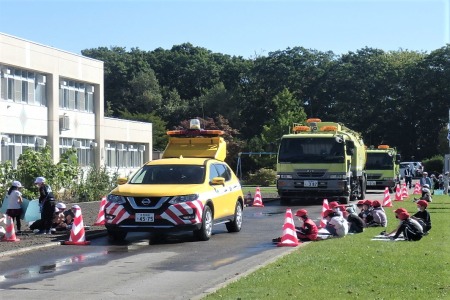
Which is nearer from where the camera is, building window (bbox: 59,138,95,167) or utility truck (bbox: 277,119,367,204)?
utility truck (bbox: 277,119,367,204)

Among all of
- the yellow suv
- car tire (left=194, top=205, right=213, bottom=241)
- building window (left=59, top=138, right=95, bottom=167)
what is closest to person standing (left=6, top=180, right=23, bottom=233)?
the yellow suv

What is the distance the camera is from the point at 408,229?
1706cm

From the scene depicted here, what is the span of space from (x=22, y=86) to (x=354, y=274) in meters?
32.6

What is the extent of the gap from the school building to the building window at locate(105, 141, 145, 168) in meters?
0.07

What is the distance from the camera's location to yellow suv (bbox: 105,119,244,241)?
1798 centimetres

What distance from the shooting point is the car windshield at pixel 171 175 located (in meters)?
19.3

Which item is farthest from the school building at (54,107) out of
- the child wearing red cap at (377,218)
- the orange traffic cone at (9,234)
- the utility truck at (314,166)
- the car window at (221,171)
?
the child wearing red cap at (377,218)

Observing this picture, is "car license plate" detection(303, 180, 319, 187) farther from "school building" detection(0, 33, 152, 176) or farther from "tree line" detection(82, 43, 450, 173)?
"tree line" detection(82, 43, 450, 173)

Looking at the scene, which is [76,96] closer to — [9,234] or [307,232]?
[9,234]

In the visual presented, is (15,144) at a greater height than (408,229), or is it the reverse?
(15,144)

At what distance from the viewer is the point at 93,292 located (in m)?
11.4

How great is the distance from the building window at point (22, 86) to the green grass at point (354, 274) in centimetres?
2691

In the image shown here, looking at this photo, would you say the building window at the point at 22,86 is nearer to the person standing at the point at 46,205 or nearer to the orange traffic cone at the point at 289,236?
the person standing at the point at 46,205

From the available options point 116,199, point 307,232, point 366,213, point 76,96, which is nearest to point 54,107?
point 76,96
